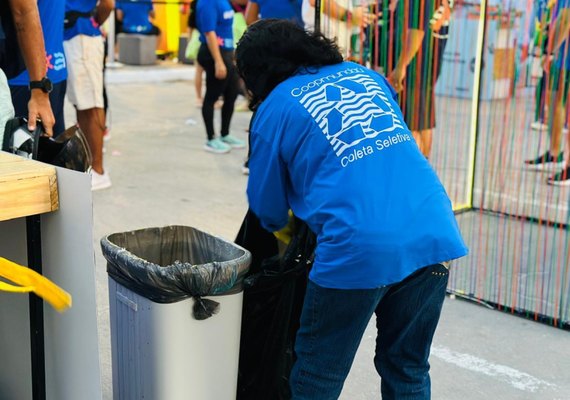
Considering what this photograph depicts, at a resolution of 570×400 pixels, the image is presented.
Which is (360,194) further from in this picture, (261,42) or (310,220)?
(261,42)

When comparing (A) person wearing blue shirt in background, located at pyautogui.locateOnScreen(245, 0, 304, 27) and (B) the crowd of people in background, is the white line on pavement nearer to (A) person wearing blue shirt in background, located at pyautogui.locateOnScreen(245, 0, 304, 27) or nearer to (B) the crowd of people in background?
(B) the crowd of people in background

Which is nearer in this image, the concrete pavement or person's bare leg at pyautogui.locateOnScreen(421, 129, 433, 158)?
the concrete pavement

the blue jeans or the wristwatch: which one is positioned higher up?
the wristwatch

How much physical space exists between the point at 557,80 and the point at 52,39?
3.34 metres

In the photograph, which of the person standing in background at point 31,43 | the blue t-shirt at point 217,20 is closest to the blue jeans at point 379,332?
the person standing in background at point 31,43

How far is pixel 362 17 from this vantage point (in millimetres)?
4371

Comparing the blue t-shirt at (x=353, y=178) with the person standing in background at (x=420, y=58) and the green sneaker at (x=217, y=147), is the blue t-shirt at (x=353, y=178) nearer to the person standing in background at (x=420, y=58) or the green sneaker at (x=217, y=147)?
the person standing in background at (x=420, y=58)

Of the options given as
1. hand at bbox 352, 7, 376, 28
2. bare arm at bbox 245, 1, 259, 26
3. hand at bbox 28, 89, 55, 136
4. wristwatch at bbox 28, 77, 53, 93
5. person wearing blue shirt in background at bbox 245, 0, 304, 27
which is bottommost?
hand at bbox 28, 89, 55, 136

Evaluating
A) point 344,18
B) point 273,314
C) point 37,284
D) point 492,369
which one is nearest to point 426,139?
point 344,18

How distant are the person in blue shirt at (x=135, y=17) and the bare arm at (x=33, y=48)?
10652 mm

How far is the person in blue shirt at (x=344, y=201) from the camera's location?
2.25 metres

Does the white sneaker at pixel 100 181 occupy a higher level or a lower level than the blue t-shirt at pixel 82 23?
lower

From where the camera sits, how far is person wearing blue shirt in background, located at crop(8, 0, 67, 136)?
3.78 meters

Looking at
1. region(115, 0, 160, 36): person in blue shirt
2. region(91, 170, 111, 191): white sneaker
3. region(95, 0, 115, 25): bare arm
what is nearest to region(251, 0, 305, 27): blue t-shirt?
region(95, 0, 115, 25): bare arm
